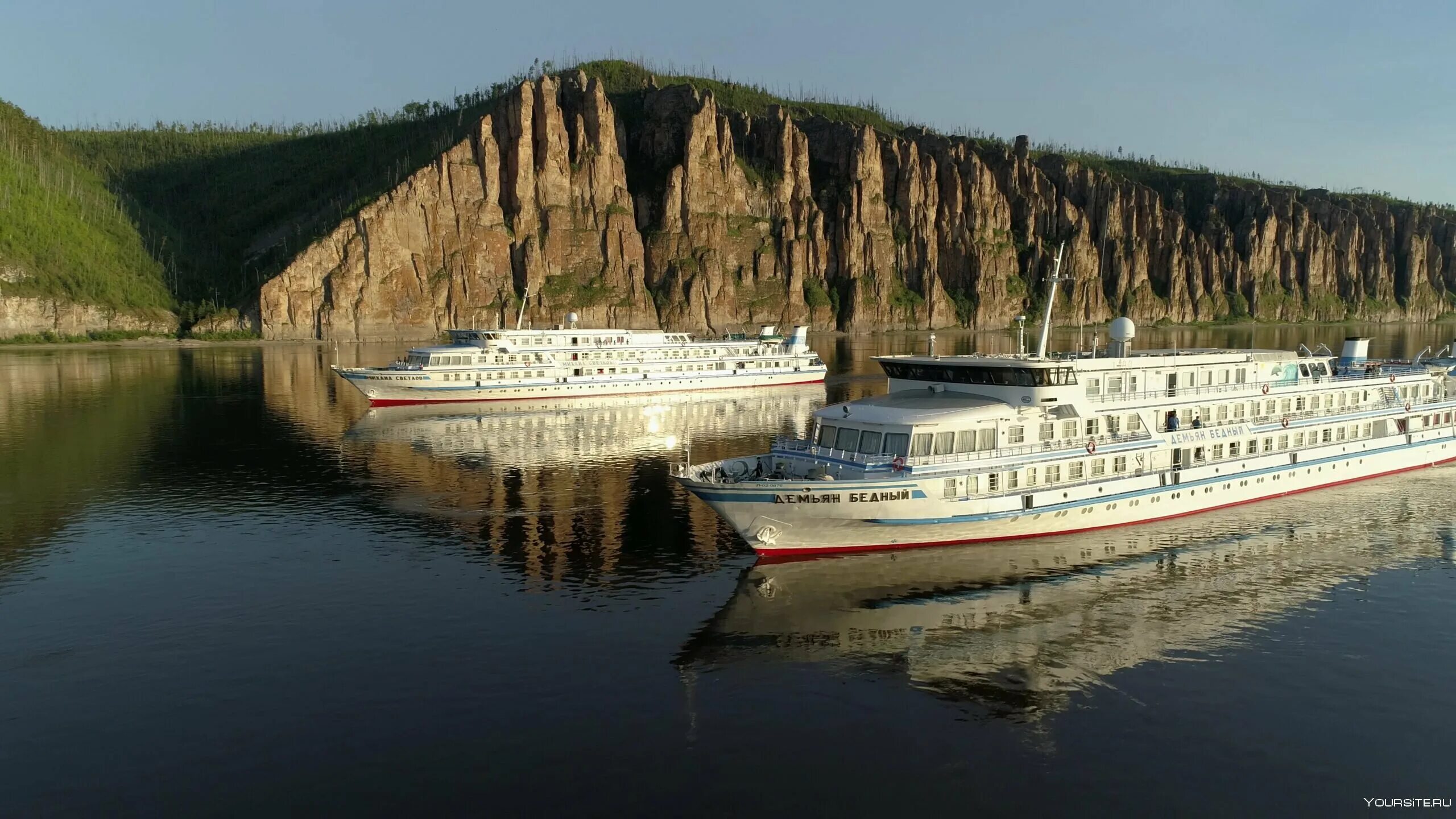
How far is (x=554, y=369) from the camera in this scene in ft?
330

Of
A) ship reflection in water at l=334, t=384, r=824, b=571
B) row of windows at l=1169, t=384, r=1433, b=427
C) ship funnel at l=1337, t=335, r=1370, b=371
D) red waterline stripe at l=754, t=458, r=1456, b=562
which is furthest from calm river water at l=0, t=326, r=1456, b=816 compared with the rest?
ship funnel at l=1337, t=335, r=1370, b=371

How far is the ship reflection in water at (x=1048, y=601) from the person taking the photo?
28.9 metres

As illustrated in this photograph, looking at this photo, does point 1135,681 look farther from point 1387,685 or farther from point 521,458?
point 521,458

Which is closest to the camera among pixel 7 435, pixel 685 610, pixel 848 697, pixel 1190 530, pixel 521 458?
pixel 848 697

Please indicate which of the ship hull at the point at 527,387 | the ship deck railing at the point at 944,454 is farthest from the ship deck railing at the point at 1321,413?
the ship hull at the point at 527,387

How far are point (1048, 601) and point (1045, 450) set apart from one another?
901cm

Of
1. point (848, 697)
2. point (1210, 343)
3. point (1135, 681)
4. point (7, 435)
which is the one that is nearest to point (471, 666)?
point (848, 697)

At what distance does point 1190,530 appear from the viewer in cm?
4403

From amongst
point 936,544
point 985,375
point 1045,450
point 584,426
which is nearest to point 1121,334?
point 985,375

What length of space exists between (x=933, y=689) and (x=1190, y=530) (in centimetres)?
2405

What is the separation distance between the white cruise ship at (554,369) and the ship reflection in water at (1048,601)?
66417 mm

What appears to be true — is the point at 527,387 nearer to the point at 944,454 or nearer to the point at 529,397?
the point at 529,397

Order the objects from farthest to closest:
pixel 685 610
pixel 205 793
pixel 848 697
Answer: pixel 685 610
pixel 848 697
pixel 205 793

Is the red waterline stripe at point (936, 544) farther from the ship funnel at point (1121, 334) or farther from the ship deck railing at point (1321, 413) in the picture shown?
the ship funnel at point (1121, 334)
